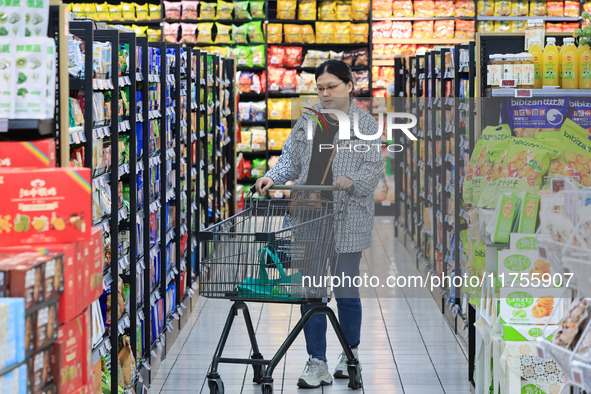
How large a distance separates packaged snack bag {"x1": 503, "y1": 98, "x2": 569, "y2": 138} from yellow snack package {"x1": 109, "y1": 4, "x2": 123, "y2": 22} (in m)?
8.91

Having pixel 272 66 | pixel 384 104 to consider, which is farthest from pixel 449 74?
pixel 272 66

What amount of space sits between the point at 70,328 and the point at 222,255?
1712 mm

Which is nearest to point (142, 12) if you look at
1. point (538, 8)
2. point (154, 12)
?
point (154, 12)

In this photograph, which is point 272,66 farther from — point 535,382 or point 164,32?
point 535,382

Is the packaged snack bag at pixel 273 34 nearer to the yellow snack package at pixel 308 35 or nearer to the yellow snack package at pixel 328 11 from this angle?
the yellow snack package at pixel 308 35

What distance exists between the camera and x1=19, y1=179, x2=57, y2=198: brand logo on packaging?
264 centimetres

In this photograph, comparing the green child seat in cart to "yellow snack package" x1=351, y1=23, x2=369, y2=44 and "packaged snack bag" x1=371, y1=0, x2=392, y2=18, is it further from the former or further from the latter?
"packaged snack bag" x1=371, y1=0, x2=392, y2=18

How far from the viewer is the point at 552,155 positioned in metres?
4.35

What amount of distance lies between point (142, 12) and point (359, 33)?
298 centimetres

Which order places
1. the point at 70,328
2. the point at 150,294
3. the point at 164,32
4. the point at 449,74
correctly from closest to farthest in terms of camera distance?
1. the point at 70,328
2. the point at 150,294
3. the point at 449,74
4. the point at 164,32

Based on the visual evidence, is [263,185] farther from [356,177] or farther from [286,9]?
[286,9]

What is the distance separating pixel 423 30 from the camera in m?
13.2

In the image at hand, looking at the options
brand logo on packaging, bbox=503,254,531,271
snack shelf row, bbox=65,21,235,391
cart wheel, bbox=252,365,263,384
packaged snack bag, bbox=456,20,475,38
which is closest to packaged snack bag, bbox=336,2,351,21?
packaged snack bag, bbox=456,20,475,38

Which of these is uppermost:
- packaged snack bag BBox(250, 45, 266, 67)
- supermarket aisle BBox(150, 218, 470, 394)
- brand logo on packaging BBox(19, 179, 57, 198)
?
packaged snack bag BBox(250, 45, 266, 67)
